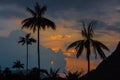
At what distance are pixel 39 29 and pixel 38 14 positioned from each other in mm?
2989

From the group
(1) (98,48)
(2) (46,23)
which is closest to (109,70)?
(1) (98,48)

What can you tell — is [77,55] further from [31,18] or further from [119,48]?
[31,18]

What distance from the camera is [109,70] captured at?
197 ft

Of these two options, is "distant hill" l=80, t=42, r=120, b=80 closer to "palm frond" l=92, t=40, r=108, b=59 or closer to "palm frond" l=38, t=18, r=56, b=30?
"palm frond" l=92, t=40, r=108, b=59

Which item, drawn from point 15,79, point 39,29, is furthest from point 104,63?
point 15,79

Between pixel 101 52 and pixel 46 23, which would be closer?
pixel 101 52

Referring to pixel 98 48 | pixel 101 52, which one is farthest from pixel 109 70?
pixel 98 48

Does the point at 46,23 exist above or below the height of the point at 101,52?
above

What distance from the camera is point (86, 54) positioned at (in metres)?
66.2

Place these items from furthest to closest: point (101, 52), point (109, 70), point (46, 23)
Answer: point (46, 23) < point (101, 52) < point (109, 70)

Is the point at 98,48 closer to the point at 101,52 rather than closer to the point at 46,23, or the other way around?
the point at 101,52

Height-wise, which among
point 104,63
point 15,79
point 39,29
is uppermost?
point 39,29

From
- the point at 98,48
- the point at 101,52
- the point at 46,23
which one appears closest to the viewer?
the point at 101,52

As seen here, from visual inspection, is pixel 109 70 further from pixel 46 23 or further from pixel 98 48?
pixel 46 23
